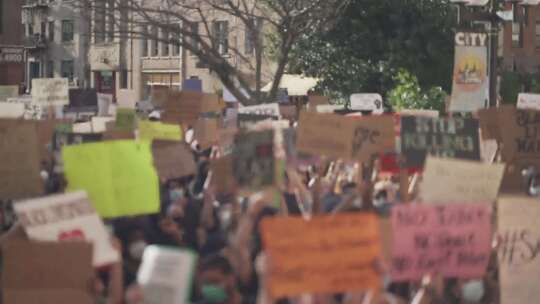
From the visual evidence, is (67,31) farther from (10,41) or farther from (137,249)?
(137,249)

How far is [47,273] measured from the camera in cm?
503

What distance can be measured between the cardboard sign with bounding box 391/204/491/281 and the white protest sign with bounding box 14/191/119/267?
1.30 m

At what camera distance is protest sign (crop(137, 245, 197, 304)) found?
4.03 meters

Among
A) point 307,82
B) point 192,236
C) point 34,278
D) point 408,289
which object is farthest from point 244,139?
point 307,82

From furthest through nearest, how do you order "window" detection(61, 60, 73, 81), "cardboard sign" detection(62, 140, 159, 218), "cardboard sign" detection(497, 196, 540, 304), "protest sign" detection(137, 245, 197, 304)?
"window" detection(61, 60, 73, 81), "cardboard sign" detection(62, 140, 159, 218), "cardboard sign" detection(497, 196, 540, 304), "protest sign" detection(137, 245, 197, 304)

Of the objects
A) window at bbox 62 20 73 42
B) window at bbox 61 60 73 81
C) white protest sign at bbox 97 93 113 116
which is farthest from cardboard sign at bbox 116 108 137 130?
window at bbox 61 60 73 81

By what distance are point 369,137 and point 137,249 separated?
8.30 feet

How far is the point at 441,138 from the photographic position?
779 cm

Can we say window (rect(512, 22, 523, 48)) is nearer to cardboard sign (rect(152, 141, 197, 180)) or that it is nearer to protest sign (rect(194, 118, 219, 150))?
protest sign (rect(194, 118, 219, 150))

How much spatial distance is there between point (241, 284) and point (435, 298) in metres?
0.94

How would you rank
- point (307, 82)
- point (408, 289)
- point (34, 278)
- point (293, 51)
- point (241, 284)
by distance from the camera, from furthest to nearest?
point (307, 82), point (293, 51), point (408, 289), point (241, 284), point (34, 278)

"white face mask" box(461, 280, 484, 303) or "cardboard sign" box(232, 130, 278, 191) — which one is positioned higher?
"cardboard sign" box(232, 130, 278, 191)

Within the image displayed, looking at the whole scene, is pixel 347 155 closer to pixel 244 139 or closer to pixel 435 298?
pixel 244 139

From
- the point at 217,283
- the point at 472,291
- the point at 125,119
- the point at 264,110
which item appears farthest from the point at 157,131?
the point at 217,283
